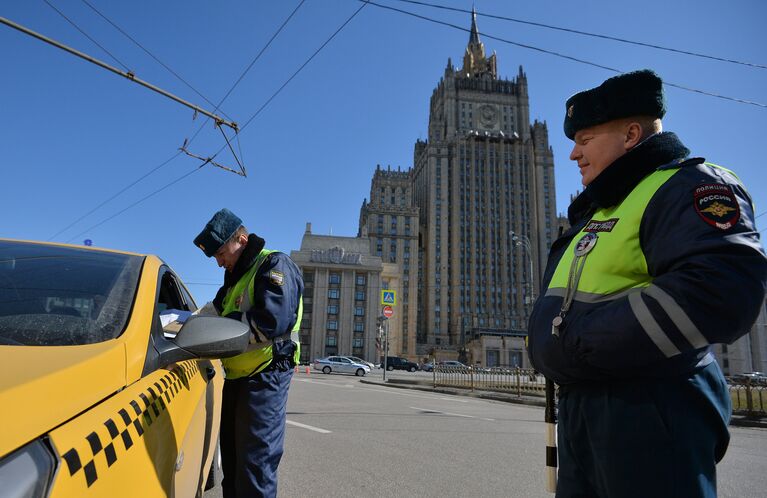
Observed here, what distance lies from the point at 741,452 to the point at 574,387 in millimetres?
6472

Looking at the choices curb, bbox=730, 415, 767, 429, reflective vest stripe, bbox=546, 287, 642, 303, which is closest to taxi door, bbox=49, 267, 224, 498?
reflective vest stripe, bbox=546, 287, 642, 303

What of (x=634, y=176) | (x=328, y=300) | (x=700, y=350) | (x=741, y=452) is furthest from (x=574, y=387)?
(x=328, y=300)

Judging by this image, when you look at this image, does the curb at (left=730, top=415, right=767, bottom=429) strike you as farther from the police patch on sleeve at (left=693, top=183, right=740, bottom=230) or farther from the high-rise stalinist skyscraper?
the high-rise stalinist skyscraper

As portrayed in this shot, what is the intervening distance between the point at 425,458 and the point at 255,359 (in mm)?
3088

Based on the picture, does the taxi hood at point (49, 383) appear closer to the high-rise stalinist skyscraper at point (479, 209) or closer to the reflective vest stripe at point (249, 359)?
the reflective vest stripe at point (249, 359)

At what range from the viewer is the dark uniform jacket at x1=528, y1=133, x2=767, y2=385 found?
1.12 meters

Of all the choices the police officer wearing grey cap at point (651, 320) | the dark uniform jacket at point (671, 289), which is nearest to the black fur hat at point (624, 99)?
the police officer wearing grey cap at point (651, 320)

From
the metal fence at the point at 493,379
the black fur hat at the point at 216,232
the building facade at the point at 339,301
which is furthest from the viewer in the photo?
the building facade at the point at 339,301

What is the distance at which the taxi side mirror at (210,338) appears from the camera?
1837mm

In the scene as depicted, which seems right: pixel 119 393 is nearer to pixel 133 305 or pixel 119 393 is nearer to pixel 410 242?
pixel 133 305

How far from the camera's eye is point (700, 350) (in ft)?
4.13

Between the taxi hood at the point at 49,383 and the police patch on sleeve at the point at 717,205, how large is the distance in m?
1.56

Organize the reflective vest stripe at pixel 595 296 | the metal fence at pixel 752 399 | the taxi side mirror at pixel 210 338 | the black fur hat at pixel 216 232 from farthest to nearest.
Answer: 1. the metal fence at pixel 752 399
2. the black fur hat at pixel 216 232
3. the taxi side mirror at pixel 210 338
4. the reflective vest stripe at pixel 595 296

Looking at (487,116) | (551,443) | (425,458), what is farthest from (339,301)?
(551,443)
